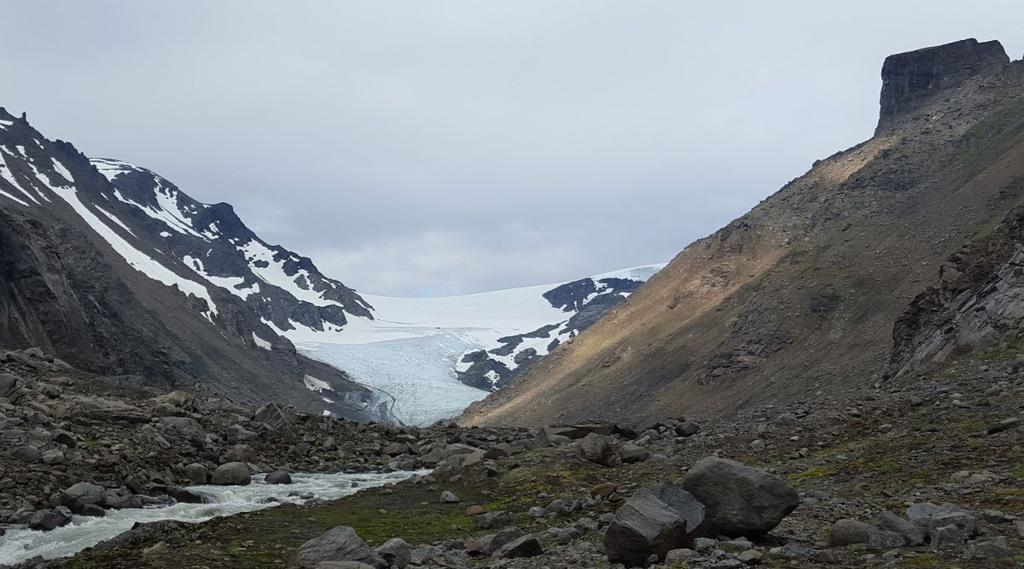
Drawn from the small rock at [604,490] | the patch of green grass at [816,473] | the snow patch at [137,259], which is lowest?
the small rock at [604,490]

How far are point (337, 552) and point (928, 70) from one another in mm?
100671

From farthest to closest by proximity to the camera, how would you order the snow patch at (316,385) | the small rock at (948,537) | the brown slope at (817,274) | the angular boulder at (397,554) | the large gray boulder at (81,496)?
the snow patch at (316,385), the brown slope at (817,274), the large gray boulder at (81,496), the angular boulder at (397,554), the small rock at (948,537)

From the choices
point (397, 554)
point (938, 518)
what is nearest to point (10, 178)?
point (397, 554)

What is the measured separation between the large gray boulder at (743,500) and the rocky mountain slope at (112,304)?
40.7 m

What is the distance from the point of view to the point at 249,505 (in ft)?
75.6

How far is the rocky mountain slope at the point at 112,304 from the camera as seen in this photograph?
5934cm

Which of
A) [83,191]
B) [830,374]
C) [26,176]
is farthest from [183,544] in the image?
[83,191]

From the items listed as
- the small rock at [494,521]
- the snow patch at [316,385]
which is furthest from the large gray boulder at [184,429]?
the snow patch at [316,385]

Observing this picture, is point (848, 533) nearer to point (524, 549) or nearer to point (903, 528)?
point (903, 528)

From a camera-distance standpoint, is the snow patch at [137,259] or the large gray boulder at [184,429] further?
the snow patch at [137,259]

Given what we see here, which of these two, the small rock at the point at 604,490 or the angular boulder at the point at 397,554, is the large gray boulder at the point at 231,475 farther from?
the angular boulder at the point at 397,554

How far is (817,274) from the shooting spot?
216ft

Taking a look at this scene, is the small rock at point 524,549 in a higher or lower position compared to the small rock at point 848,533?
lower

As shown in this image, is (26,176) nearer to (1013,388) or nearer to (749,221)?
(749,221)
